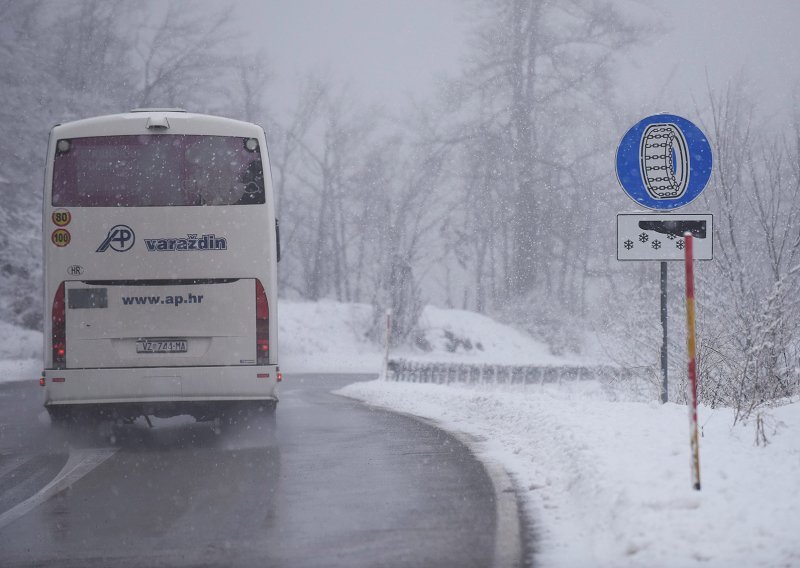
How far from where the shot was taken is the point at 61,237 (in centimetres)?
1026

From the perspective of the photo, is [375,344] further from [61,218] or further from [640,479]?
[640,479]

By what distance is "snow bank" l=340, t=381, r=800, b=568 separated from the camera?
520 centimetres

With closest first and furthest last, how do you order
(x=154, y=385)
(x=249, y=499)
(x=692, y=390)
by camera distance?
(x=692, y=390)
(x=249, y=499)
(x=154, y=385)

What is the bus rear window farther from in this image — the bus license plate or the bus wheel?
the bus wheel

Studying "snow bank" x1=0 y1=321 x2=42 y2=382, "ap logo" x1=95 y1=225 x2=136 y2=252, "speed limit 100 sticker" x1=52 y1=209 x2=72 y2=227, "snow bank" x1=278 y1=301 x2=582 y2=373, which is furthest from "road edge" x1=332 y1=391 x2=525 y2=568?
"snow bank" x1=278 y1=301 x2=582 y2=373

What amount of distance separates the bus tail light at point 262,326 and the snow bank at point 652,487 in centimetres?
258

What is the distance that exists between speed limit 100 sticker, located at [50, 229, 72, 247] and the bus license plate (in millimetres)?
1291

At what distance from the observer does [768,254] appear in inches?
507

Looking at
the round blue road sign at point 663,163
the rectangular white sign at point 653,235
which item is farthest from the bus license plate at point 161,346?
the round blue road sign at point 663,163

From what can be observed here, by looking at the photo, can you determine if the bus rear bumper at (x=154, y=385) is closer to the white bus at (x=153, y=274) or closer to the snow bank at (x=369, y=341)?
the white bus at (x=153, y=274)

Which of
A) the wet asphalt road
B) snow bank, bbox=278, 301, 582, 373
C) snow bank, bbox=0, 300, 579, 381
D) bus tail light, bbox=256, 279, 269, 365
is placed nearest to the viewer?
the wet asphalt road

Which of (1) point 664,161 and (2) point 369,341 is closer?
(1) point 664,161

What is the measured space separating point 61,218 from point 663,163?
6.21 metres

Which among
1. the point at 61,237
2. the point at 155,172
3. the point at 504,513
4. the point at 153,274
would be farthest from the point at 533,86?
the point at 504,513
